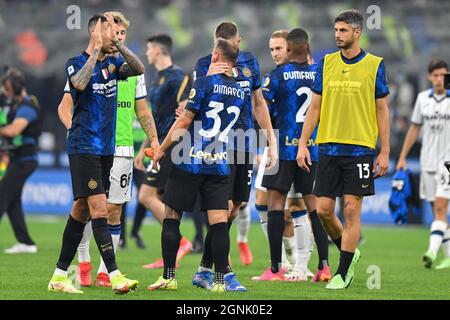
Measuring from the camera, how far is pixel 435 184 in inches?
585

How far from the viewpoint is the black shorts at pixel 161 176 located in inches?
546

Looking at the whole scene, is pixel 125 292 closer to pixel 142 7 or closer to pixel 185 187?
pixel 185 187

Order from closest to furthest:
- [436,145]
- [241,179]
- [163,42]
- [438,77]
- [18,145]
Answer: [241,179] < [163,42] < [438,77] < [436,145] < [18,145]

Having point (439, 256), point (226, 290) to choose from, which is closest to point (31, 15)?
point (439, 256)

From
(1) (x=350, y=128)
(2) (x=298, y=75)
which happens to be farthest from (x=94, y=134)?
(2) (x=298, y=75)

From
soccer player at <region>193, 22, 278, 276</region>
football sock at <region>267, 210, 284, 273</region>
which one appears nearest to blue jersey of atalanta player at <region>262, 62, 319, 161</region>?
football sock at <region>267, 210, 284, 273</region>

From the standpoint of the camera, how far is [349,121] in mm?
10547

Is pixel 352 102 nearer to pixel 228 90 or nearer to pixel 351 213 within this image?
pixel 351 213

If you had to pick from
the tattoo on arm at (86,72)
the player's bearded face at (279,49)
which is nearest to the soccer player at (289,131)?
the player's bearded face at (279,49)

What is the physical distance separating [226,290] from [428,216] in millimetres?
13396

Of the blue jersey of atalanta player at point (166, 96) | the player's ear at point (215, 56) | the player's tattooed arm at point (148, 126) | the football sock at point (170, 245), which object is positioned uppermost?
the player's ear at point (215, 56)

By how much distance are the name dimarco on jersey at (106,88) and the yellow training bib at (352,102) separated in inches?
83.5

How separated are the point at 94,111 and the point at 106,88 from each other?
25cm

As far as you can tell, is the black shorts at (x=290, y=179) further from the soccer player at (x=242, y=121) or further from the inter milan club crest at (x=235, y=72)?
the inter milan club crest at (x=235, y=72)
